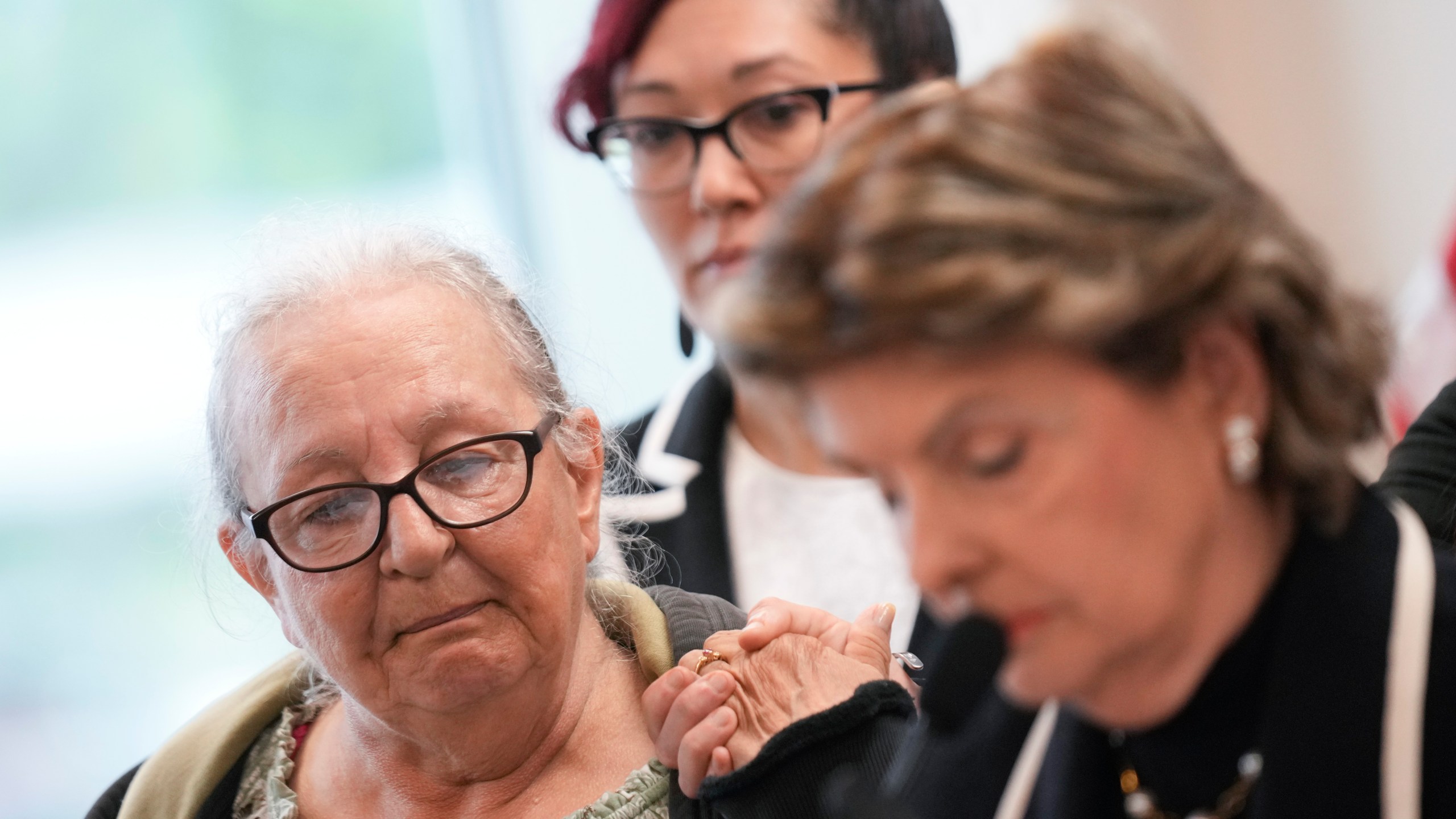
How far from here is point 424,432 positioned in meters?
1.33

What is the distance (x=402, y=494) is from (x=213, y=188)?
2.19 m

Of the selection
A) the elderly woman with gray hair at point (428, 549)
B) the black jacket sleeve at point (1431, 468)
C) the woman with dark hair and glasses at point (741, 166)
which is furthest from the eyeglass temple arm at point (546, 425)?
the black jacket sleeve at point (1431, 468)

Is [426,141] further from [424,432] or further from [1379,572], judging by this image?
[1379,572]

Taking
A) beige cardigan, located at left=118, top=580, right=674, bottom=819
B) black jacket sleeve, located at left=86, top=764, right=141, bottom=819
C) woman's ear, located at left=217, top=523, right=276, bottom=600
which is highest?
woman's ear, located at left=217, top=523, right=276, bottom=600

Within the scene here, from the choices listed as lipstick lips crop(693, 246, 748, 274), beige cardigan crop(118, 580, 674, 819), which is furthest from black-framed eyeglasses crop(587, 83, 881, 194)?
beige cardigan crop(118, 580, 674, 819)

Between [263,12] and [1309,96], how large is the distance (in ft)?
8.03

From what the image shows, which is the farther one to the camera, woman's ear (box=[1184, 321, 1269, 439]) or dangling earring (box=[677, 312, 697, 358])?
dangling earring (box=[677, 312, 697, 358])

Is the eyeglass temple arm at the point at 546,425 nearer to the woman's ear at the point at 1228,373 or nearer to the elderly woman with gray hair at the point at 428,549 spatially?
the elderly woman with gray hair at the point at 428,549

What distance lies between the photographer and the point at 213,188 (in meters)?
3.18

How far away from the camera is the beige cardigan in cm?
150

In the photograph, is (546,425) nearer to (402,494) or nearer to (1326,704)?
(402,494)

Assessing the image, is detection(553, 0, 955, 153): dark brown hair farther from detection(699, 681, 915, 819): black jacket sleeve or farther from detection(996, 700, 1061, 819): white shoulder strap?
detection(996, 700, 1061, 819): white shoulder strap

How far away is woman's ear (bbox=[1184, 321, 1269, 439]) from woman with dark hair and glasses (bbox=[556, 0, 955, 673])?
851 millimetres

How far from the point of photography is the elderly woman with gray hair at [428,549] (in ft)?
4.32
